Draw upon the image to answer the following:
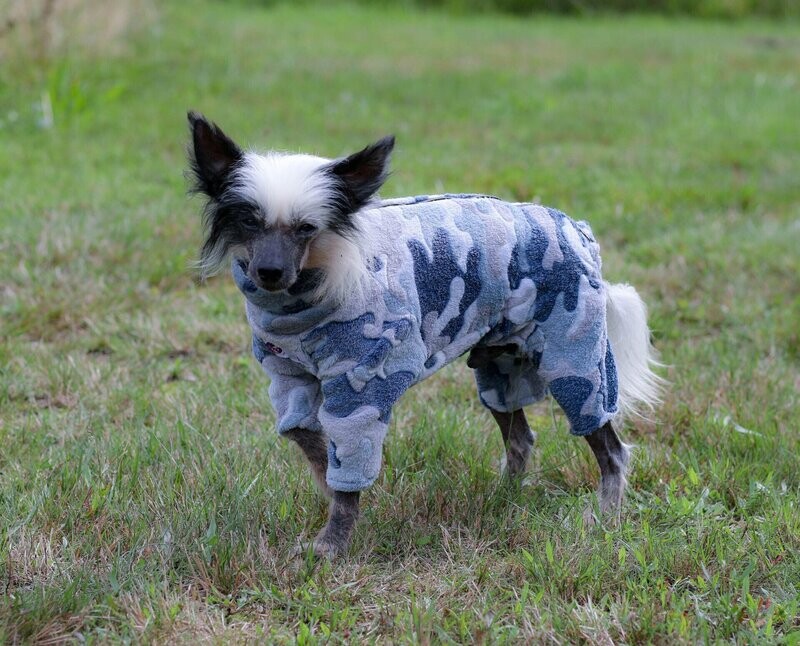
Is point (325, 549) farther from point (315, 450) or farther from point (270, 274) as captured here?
point (270, 274)

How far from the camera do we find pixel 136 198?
6.60 metres

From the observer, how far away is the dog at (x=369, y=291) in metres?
2.88

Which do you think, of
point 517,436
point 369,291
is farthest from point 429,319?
point 517,436

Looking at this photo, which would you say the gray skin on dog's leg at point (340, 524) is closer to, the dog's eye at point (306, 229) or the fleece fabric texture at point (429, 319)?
the fleece fabric texture at point (429, 319)

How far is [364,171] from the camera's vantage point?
296 cm

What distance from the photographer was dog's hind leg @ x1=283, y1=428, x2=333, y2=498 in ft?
10.5

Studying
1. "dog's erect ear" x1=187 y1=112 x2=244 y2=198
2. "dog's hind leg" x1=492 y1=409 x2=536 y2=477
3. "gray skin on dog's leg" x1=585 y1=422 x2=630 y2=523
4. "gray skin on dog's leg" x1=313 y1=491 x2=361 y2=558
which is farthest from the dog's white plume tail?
"dog's erect ear" x1=187 y1=112 x2=244 y2=198

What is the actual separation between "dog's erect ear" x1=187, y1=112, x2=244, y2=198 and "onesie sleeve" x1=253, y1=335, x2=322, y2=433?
1.59 ft

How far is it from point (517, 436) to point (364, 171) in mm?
1300

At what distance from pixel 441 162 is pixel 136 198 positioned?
7.89 ft

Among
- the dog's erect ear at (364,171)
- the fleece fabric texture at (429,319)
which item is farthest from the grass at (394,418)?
the dog's erect ear at (364,171)

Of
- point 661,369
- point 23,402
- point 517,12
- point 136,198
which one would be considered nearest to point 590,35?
point 517,12

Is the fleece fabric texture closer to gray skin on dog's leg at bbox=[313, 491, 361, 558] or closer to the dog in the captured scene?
the dog

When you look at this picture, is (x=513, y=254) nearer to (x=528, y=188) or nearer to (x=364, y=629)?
(x=364, y=629)
